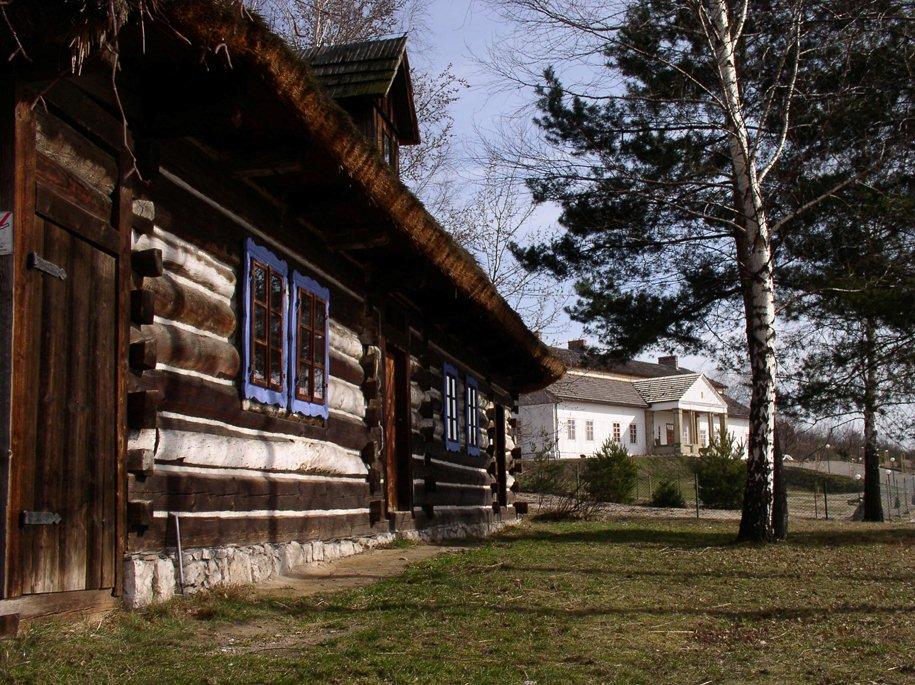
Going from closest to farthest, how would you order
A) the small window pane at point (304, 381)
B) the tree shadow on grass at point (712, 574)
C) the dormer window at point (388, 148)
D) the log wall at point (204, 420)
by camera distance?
the log wall at point (204, 420) → the tree shadow on grass at point (712, 574) → the small window pane at point (304, 381) → the dormer window at point (388, 148)

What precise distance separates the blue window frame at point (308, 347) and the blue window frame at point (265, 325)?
0.47 ft

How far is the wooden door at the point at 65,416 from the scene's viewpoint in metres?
4.56

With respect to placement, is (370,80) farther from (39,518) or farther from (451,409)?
(39,518)

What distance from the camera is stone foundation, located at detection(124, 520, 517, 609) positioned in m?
5.45

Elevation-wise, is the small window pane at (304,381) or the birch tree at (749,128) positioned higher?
the birch tree at (749,128)

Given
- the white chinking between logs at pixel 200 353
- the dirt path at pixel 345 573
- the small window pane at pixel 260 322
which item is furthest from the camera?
the small window pane at pixel 260 322

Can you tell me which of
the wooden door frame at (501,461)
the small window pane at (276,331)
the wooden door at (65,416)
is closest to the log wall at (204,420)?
the wooden door at (65,416)

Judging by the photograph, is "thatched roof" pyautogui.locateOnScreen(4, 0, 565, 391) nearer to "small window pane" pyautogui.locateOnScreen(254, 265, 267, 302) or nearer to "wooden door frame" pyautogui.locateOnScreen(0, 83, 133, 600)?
"wooden door frame" pyautogui.locateOnScreen(0, 83, 133, 600)

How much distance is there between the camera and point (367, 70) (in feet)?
38.4

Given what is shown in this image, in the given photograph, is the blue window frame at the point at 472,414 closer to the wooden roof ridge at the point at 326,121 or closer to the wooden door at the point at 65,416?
the wooden roof ridge at the point at 326,121

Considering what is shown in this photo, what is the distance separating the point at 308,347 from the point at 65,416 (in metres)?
3.69

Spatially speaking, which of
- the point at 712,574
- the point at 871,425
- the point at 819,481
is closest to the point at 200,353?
the point at 712,574

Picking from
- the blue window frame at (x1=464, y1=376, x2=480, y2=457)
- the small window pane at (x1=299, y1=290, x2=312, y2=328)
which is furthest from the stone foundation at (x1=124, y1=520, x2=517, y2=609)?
the blue window frame at (x1=464, y1=376, x2=480, y2=457)

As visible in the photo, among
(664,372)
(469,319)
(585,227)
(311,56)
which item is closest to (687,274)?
(585,227)
